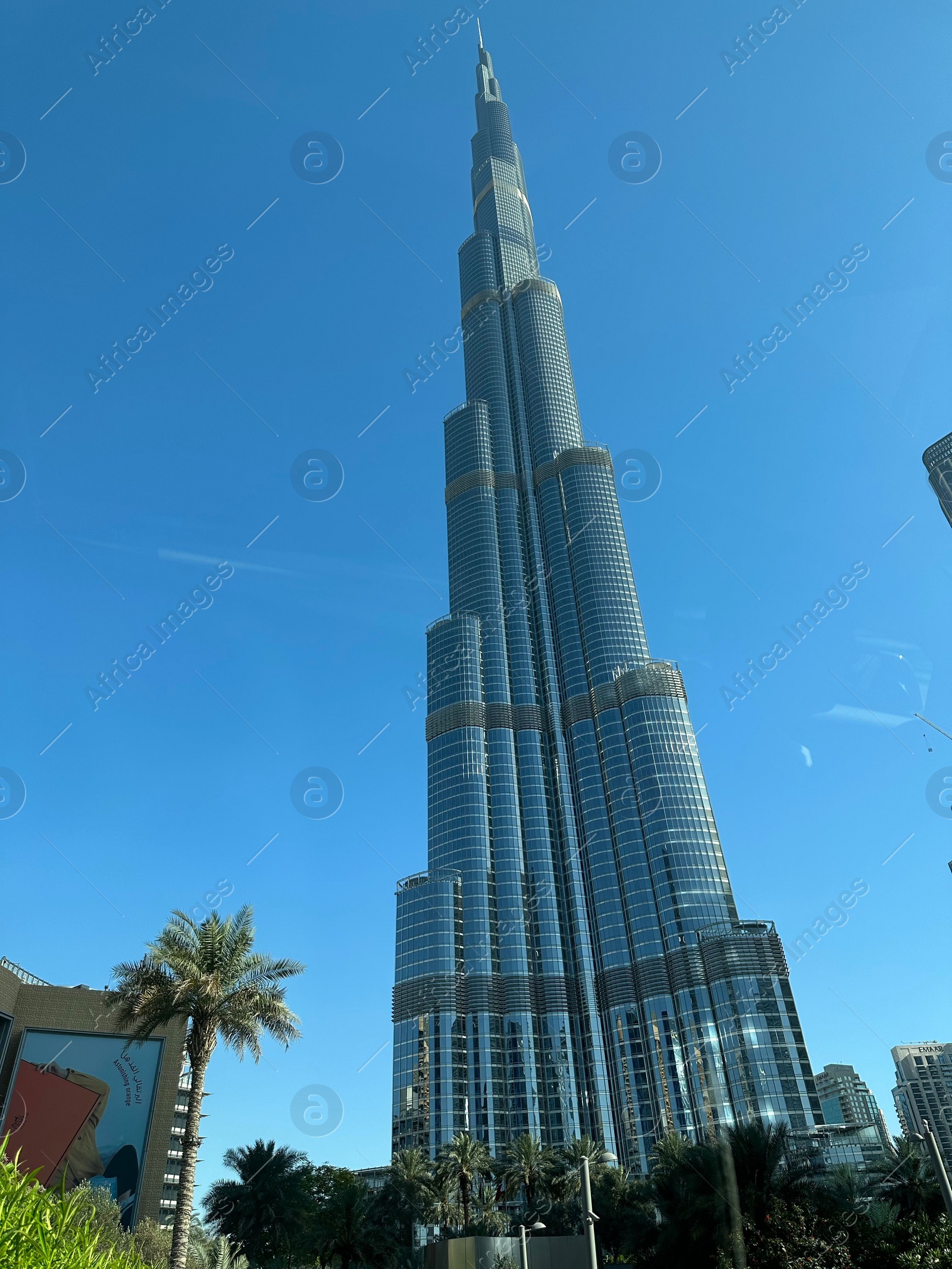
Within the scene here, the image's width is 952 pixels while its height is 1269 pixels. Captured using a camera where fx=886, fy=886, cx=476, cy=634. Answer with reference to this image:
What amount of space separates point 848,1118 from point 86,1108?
5199 inches

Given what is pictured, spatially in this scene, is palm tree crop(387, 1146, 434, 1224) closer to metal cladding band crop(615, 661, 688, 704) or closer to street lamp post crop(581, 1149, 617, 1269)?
street lamp post crop(581, 1149, 617, 1269)

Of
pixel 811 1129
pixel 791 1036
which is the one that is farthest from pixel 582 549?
pixel 811 1129

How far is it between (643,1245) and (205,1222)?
25.5m

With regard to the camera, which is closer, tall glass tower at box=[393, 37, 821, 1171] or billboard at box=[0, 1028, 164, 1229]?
billboard at box=[0, 1028, 164, 1229]

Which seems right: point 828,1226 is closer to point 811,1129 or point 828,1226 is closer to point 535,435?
point 811,1129

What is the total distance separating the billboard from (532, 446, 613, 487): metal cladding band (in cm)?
14162

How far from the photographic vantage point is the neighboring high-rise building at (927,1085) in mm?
117938

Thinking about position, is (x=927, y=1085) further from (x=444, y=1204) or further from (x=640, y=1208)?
(x=640, y=1208)

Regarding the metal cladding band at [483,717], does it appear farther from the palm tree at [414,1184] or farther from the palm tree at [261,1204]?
the palm tree at [261,1204]

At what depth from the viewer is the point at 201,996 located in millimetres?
29094

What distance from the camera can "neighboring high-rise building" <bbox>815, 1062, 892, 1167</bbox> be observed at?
106m

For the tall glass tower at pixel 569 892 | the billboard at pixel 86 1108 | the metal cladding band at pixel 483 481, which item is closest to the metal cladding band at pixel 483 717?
the tall glass tower at pixel 569 892

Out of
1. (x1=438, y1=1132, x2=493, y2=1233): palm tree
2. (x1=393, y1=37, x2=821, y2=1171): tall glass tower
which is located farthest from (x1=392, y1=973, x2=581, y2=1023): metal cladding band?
(x1=438, y1=1132, x2=493, y2=1233): palm tree

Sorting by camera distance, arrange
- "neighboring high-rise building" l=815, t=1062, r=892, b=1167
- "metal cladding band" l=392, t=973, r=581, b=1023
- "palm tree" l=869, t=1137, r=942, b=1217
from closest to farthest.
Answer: "palm tree" l=869, t=1137, r=942, b=1217, "neighboring high-rise building" l=815, t=1062, r=892, b=1167, "metal cladding band" l=392, t=973, r=581, b=1023
